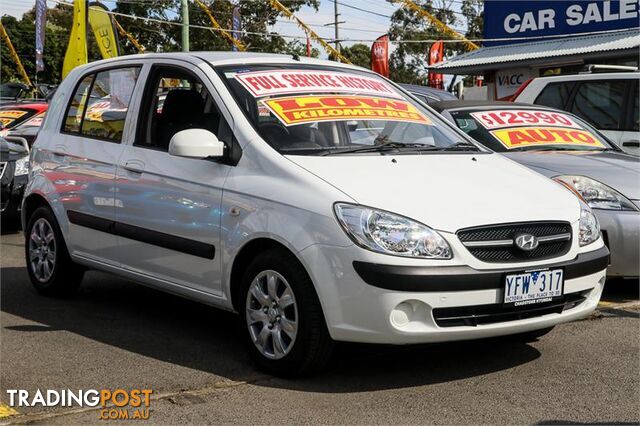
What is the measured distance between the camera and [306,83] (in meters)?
5.24

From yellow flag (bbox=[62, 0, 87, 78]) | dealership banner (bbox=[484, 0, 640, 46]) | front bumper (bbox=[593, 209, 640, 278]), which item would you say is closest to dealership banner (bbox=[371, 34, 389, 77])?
dealership banner (bbox=[484, 0, 640, 46])

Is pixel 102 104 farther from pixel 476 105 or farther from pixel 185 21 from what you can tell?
pixel 185 21

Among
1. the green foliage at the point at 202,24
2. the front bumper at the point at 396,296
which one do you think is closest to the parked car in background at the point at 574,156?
the front bumper at the point at 396,296

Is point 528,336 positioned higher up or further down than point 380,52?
further down

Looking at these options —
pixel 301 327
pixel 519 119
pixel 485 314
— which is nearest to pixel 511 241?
pixel 485 314

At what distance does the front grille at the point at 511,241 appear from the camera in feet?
13.6

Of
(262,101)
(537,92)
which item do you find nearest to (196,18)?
(537,92)

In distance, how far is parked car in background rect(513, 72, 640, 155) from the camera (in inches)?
331

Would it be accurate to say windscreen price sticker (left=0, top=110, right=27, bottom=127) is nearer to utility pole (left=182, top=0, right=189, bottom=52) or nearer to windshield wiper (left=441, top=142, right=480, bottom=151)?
utility pole (left=182, top=0, right=189, bottom=52)

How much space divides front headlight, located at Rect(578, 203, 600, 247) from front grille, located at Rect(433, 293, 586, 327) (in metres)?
0.41

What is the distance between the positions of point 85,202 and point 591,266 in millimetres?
3221

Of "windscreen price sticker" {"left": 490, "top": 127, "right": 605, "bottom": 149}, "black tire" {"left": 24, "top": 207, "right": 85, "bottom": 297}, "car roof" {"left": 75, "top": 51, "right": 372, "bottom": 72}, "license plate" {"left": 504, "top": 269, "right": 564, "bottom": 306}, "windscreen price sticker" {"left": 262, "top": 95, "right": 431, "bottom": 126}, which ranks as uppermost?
"car roof" {"left": 75, "top": 51, "right": 372, "bottom": 72}

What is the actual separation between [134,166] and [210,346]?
119 cm

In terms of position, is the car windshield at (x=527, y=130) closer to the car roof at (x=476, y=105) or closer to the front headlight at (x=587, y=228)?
the car roof at (x=476, y=105)
